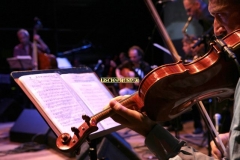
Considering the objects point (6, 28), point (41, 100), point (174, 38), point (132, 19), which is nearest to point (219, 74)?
point (41, 100)

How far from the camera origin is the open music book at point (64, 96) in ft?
4.09

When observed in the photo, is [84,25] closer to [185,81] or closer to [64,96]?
[64,96]

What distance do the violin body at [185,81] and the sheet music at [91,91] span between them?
0.43 meters

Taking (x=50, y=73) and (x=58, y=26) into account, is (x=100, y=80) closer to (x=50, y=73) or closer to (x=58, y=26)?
(x=50, y=73)

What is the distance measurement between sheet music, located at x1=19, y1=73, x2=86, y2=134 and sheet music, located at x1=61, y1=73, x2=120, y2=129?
0.05 m

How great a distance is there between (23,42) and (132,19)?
3823mm

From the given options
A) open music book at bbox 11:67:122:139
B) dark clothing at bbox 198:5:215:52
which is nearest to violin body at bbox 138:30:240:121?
open music book at bbox 11:67:122:139

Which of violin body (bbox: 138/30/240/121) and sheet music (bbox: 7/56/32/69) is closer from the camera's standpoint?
violin body (bbox: 138/30/240/121)

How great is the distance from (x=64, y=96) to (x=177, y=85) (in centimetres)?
57

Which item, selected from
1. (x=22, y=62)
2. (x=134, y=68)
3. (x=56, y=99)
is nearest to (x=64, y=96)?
(x=56, y=99)

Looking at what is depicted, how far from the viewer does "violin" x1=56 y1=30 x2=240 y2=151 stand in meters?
0.98

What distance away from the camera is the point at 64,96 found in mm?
1351

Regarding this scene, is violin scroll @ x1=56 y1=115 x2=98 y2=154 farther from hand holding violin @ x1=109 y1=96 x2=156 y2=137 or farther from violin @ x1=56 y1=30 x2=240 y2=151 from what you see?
hand holding violin @ x1=109 y1=96 x2=156 y2=137

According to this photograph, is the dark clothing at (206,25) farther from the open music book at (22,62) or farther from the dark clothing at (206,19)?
the open music book at (22,62)
